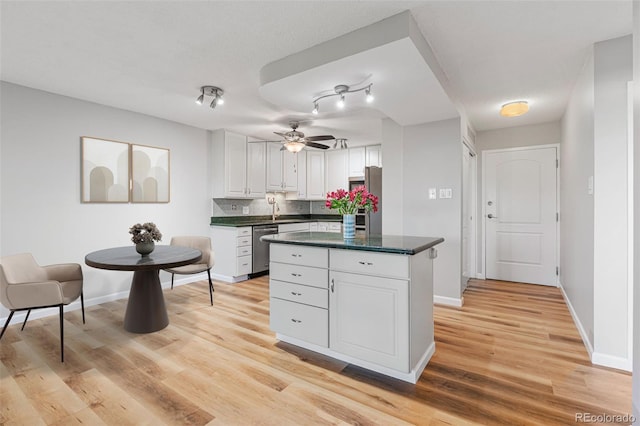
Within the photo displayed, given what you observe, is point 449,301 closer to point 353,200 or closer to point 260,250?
point 353,200

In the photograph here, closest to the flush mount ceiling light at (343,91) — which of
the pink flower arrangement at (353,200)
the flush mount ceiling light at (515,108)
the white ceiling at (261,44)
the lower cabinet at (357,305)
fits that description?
the white ceiling at (261,44)

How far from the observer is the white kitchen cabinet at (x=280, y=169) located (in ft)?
18.4

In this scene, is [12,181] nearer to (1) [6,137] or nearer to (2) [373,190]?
(1) [6,137]

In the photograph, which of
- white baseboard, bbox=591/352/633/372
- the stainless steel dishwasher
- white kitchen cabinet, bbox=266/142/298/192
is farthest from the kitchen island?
white kitchen cabinet, bbox=266/142/298/192

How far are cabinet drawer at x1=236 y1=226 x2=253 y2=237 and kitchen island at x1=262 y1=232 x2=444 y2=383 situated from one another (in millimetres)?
2279

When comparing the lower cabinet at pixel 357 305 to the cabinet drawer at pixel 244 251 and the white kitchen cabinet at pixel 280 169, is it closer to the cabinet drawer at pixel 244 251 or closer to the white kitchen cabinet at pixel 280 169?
the cabinet drawer at pixel 244 251

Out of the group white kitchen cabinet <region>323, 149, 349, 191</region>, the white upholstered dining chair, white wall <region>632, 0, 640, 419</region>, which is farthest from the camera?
white kitchen cabinet <region>323, 149, 349, 191</region>

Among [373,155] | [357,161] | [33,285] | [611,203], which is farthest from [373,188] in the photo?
[33,285]

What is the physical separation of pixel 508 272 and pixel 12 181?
6376mm

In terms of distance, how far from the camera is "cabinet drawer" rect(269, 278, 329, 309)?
2.35 meters

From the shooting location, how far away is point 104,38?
2254 mm

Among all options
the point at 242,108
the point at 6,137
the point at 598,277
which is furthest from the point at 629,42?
A: the point at 6,137

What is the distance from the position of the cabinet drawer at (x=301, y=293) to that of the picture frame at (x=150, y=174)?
2576 mm

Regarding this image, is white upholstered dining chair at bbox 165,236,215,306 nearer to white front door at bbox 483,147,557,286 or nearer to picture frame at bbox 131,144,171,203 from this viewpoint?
picture frame at bbox 131,144,171,203
